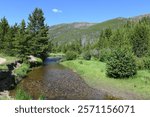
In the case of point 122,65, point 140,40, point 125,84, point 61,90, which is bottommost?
point 125,84

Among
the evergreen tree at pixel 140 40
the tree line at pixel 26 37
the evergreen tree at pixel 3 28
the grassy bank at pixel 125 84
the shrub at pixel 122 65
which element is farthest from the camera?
the evergreen tree at pixel 140 40

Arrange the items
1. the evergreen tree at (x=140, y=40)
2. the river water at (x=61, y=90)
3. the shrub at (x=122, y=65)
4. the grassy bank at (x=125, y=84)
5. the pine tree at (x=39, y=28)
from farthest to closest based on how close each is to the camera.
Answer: the evergreen tree at (x=140, y=40) < the pine tree at (x=39, y=28) < the shrub at (x=122, y=65) < the grassy bank at (x=125, y=84) < the river water at (x=61, y=90)

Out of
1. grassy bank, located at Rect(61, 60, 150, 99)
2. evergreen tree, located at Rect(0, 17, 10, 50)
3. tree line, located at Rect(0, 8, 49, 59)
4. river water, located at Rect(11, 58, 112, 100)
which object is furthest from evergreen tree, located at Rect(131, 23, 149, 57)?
river water, located at Rect(11, 58, 112, 100)

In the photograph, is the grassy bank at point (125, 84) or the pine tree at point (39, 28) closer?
the grassy bank at point (125, 84)

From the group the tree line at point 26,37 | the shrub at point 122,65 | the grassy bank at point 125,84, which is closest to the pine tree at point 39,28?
the tree line at point 26,37

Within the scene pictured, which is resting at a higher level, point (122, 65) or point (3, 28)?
point (3, 28)

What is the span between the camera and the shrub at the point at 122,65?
135ft

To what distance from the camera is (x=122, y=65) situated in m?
41.2

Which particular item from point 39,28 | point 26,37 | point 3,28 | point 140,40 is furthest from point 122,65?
point 140,40

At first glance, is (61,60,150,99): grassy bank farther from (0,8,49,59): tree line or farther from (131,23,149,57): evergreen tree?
(131,23,149,57): evergreen tree

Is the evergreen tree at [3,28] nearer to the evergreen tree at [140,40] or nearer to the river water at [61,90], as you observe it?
the river water at [61,90]

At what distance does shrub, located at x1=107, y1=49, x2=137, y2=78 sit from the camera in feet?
135

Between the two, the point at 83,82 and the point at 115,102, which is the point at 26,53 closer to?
the point at 83,82

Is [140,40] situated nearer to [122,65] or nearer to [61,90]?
[122,65]
